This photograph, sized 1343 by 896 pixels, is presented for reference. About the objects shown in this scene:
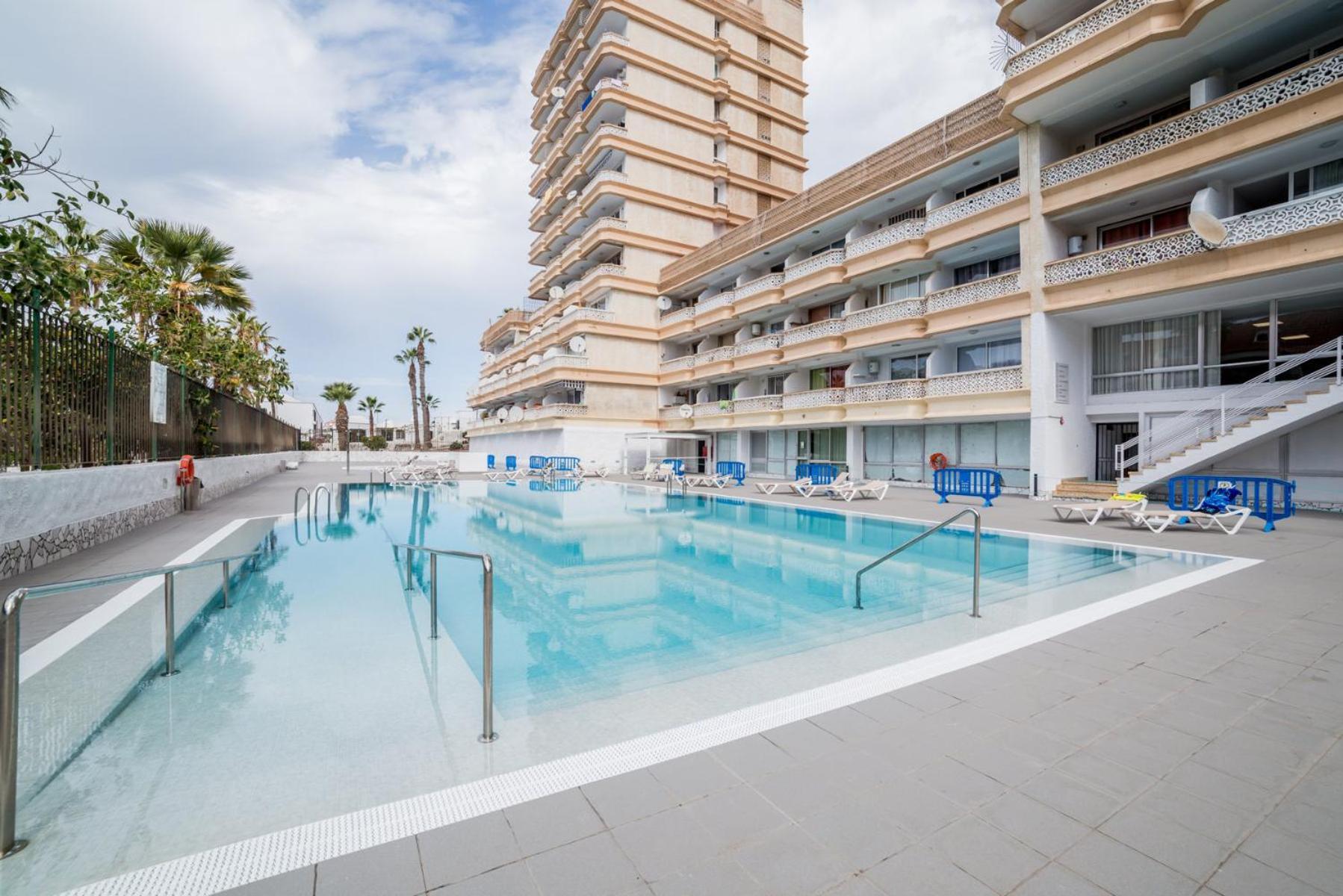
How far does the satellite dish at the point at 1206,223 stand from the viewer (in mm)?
13367

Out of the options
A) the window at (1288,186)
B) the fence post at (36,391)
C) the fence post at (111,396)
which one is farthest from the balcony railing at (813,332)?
the fence post at (36,391)

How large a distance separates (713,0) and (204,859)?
45.7m

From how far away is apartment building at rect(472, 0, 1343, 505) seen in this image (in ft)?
44.1

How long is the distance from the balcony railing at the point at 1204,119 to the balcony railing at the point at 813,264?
8000 mm

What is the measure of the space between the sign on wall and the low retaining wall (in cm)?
100

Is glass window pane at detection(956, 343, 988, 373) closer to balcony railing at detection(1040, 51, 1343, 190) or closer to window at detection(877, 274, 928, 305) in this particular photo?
window at detection(877, 274, 928, 305)

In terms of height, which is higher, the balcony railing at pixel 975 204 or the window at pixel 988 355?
the balcony railing at pixel 975 204

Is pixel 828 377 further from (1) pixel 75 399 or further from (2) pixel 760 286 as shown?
(1) pixel 75 399

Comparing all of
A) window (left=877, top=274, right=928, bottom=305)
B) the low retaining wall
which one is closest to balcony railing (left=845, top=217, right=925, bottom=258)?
window (left=877, top=274, right=928, bottom=305)

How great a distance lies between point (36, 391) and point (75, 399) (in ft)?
4.21

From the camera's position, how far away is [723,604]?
23.0 ft

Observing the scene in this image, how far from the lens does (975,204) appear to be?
1916 centimetres

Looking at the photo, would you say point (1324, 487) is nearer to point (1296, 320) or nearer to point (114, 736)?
point (1296, 320)

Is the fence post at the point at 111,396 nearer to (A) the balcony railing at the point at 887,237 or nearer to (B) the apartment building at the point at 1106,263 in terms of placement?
(B) the apartment building at the point at 1106,263
